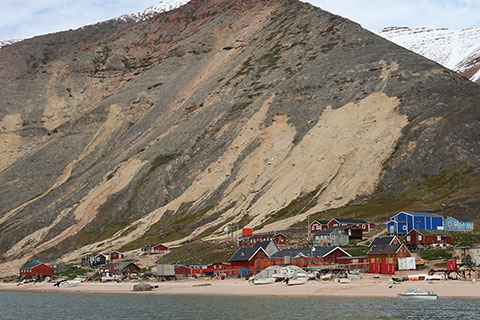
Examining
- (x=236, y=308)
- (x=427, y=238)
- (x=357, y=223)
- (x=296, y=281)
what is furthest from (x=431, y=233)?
(x=236, y=308)

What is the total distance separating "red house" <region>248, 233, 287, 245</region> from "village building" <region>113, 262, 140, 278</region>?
63.1 ft

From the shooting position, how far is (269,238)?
4149 inches

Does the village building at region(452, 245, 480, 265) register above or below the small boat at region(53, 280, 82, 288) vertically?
above

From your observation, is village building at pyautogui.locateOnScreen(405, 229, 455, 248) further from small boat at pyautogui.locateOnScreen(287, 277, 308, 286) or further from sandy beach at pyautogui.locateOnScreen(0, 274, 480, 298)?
small boat at pyautogui.locateOnScreen(287, 277, 308, 286)

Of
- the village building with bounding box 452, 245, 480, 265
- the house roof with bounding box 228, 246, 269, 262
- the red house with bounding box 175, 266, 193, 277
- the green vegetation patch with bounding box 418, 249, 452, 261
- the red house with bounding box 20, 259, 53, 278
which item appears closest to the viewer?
the village building with bounding box 452, 245, 480, 265

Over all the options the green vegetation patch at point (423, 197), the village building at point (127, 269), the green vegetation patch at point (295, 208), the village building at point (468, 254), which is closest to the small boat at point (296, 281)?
the village building at point (468, 254)

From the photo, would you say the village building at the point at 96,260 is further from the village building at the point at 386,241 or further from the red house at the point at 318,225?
the village building at the point at 386,241

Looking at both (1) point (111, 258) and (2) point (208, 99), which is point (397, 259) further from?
(2) point (208, 99)

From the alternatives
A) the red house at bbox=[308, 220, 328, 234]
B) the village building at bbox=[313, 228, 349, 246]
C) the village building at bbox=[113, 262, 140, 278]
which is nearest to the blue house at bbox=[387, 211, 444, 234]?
the village building at bbox=[313, 228, 349, 246]

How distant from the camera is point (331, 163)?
442 ft

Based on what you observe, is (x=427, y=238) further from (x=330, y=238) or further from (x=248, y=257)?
(x=248, y=257)

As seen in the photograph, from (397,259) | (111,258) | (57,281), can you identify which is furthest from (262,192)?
(397,259)

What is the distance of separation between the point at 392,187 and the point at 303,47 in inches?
2921

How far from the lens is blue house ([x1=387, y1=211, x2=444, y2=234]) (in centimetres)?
9669
